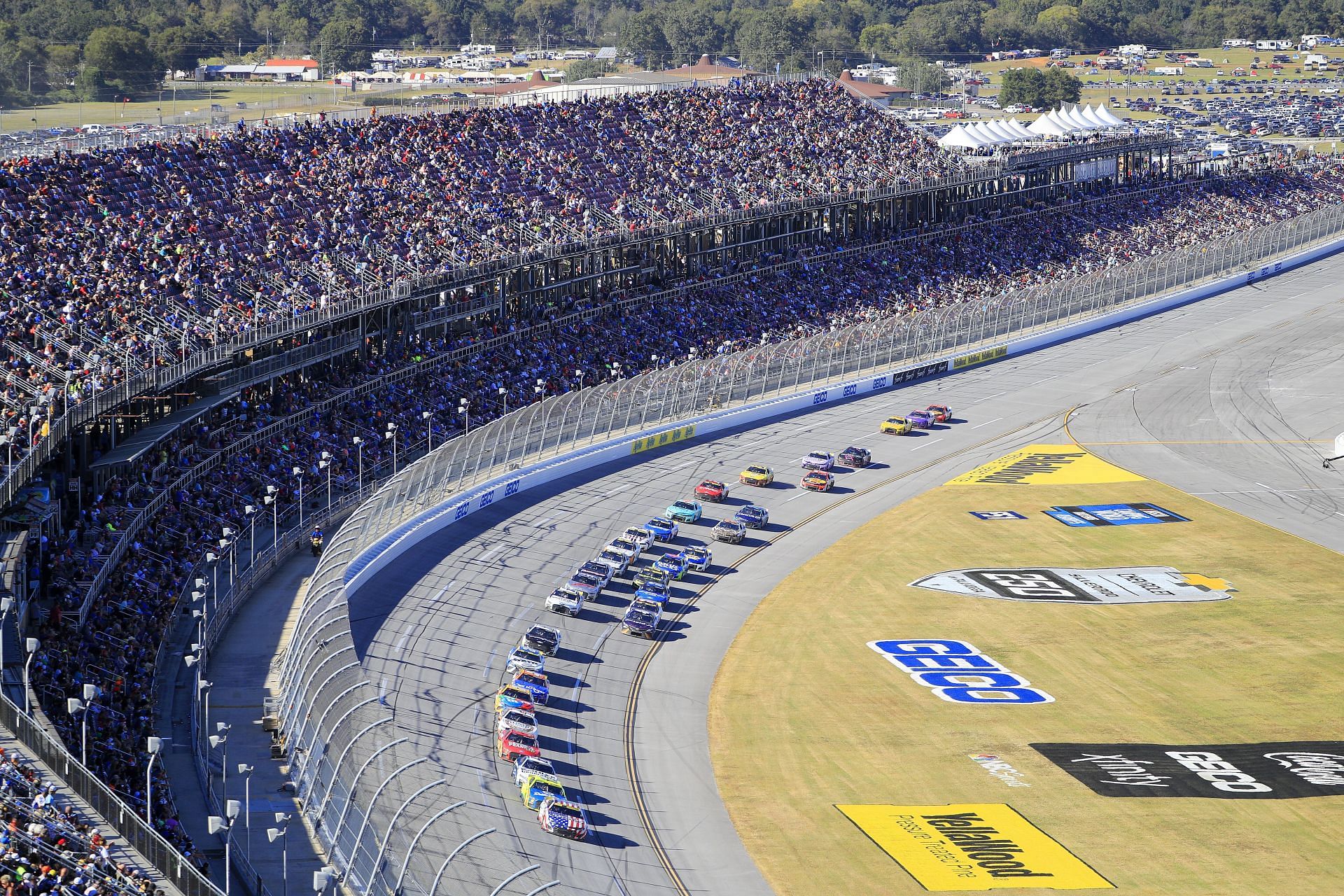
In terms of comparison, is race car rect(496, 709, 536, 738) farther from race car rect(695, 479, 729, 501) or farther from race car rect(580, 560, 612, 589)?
race car rect(695, 479, 729, 501)

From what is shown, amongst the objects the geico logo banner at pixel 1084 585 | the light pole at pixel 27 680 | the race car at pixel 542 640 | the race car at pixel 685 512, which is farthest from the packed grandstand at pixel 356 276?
the geico logo banner at pixel 1084 585

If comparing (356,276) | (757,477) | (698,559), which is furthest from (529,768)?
(356,276)

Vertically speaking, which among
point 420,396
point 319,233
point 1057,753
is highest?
point 319,233

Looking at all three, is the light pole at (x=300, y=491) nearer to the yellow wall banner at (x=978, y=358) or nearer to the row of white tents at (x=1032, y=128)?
the yellow wall banner at (x=978, y=358)

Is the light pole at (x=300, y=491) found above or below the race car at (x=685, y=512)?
above

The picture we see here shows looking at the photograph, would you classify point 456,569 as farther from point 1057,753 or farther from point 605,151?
point 605,151

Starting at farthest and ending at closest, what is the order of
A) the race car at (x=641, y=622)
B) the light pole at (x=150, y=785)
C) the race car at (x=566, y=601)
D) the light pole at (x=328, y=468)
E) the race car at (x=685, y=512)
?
the race car at (x=685, y=512), the light pole at (x=328, y=468), the race car at (x=566, y=601), the race car at (x=641, y=622), the light pole at (x=150, y=785)

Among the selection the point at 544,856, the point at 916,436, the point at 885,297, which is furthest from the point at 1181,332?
the point at 544,856
